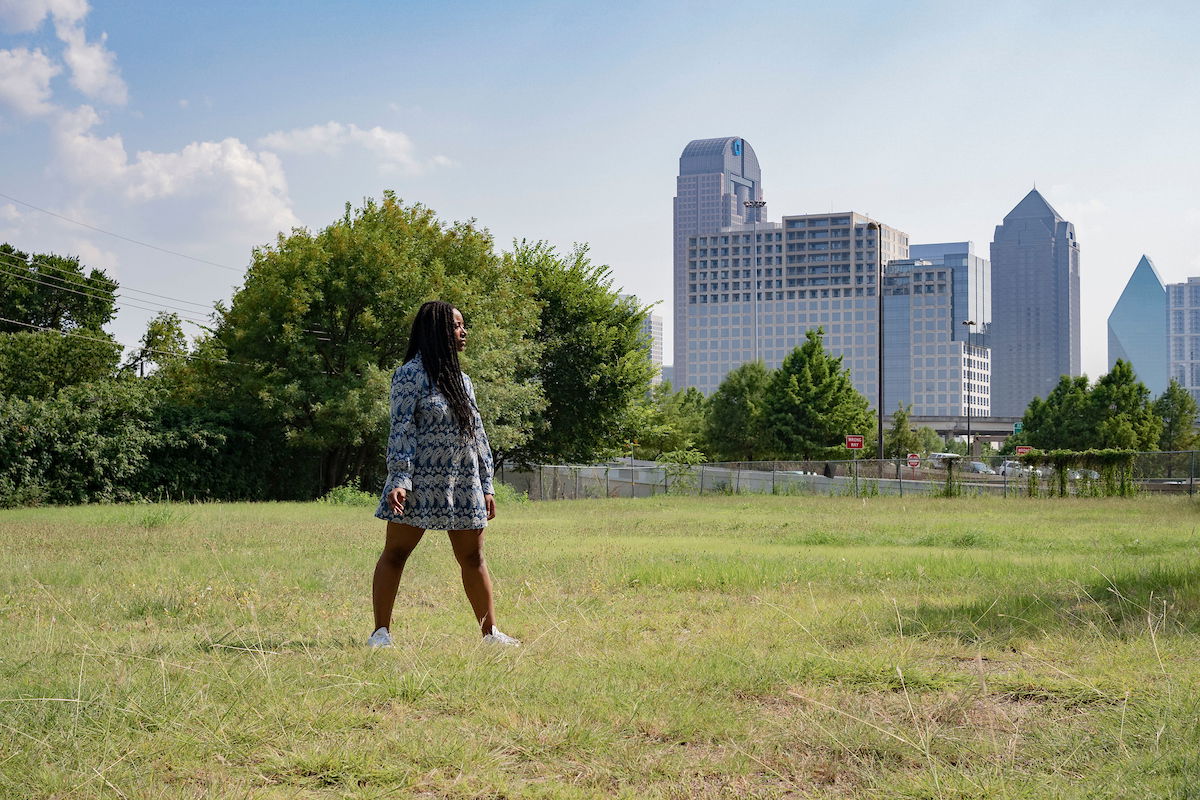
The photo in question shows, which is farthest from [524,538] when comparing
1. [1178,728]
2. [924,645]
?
[1178,728]

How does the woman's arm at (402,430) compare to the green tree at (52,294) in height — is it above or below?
below

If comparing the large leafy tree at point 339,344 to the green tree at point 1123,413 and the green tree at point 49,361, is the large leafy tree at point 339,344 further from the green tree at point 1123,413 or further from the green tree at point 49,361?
the green tree at point 1123,413

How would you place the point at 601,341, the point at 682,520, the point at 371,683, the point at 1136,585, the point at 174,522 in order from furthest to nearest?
the point at 601,341 < the point at 682,520 < the point at 174,522 < the point at 1136,585 < the point at 371,683

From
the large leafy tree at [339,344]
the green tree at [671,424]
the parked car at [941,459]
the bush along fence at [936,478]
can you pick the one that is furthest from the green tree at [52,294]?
the parked car at [941,459]

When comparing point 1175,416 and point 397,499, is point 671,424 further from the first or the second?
point 397,499

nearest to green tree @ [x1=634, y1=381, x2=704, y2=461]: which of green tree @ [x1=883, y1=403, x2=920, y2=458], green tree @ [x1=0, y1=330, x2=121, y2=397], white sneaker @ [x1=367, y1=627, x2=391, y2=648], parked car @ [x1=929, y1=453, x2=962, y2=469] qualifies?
green tree @ [x1=883, y1=403, x2=920, y2=458]

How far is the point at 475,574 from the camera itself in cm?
554

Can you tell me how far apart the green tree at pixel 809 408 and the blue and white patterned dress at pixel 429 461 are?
54554mm

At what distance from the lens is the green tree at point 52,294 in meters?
44.2

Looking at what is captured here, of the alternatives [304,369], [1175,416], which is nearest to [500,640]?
[304,369]

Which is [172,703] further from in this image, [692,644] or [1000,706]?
[1000,706]

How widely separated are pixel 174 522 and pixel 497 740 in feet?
44.7

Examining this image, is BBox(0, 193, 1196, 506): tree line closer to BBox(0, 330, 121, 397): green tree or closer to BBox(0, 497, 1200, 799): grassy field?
BBox(0, 330, 121, 397): green tree

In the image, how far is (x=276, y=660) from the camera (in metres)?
4.77
